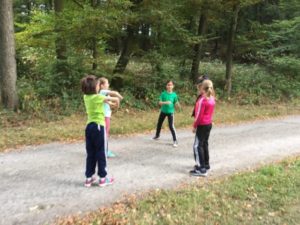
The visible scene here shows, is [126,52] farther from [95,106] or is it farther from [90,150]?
[90,150]

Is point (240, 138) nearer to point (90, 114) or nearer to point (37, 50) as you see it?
point (90, 114)

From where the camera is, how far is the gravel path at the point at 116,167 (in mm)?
6148

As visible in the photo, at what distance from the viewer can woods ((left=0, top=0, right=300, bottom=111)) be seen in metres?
14.3

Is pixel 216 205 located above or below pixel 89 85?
below

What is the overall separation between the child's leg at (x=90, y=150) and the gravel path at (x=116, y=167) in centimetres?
33

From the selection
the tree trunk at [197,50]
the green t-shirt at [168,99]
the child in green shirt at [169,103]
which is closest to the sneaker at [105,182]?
the child in green shirt at [169,103]

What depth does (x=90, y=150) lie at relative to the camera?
6.87m

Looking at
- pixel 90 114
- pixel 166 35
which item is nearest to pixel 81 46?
pixel 166 35

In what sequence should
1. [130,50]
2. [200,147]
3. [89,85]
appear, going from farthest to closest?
[130,50], [200,147], [89,85]

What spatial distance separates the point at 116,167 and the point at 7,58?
663 centimetres

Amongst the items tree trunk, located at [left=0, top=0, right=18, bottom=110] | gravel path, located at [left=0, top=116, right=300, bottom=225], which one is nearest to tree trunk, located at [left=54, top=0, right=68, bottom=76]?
tree trunk, located at [left=0, top=0, right=18, bottom=110]

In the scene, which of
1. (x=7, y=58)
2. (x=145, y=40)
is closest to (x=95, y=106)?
(x=7, y=58)

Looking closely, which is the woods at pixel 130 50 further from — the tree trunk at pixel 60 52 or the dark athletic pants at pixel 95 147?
the dark athletic pants at pixel 95 147

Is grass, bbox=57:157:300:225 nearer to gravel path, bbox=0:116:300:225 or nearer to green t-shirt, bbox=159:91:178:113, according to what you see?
gravel path, bbox=0:116:300:225
